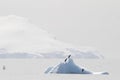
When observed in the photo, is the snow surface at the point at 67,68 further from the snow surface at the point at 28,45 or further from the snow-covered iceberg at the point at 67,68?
the snow surface at the point at 28,45

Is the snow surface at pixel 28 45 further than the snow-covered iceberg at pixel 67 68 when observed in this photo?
Yes

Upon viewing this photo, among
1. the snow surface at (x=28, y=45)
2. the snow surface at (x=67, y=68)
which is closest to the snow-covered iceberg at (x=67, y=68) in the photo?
the snow surface at (x=67, y=68)

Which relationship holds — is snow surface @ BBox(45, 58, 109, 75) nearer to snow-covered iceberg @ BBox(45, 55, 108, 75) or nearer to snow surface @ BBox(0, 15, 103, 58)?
snow-covered iceberg @ BBox(45, 55, 108, 75)

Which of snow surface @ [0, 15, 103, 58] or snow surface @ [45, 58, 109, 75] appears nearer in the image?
snow surface @ [45, 58, 109, 75]

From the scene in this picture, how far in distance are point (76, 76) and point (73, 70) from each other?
275 cm

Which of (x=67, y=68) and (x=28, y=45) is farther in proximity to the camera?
(x=28, y=45)

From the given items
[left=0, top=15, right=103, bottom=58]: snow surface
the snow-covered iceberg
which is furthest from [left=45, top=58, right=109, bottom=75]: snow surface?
[left=0, top=15, right=103, bottom=58]: snow surface

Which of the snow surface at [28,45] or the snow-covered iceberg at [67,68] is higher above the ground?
the snow surface at [28,45]

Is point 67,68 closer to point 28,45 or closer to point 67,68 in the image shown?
point 67,68

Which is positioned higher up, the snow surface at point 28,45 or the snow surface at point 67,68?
the snow surface at point 28,45

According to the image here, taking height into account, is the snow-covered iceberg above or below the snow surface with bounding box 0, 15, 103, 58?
below

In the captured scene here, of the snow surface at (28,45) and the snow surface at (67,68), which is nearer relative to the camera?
the snow surface at (67,68)

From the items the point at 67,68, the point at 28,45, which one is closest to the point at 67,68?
the point at 67,68

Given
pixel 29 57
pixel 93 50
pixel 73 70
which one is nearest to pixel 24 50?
pixel 29 57
